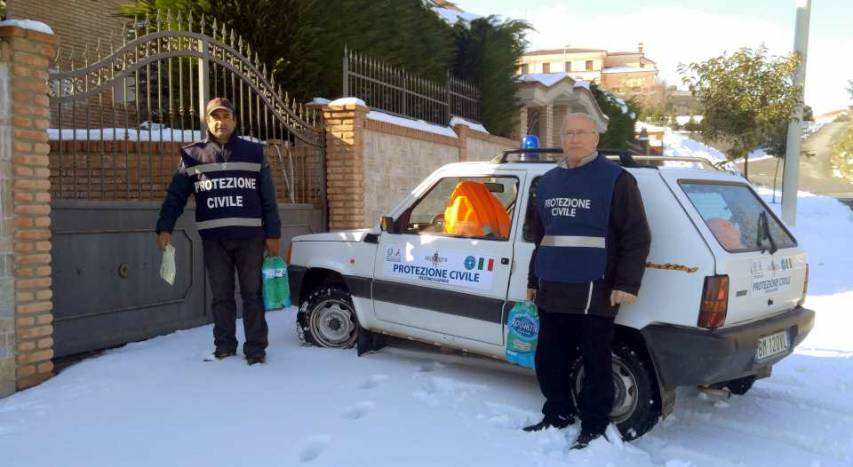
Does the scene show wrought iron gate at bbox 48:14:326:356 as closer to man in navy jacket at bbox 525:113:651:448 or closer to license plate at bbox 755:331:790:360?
man in navy jacket at bbox 525:113:651:448

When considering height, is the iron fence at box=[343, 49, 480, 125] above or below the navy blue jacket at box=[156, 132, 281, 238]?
above

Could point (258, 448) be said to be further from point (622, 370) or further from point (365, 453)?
point (622, 370)

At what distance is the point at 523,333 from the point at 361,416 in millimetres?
1087

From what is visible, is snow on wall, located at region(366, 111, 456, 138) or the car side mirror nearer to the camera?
the car side mirror

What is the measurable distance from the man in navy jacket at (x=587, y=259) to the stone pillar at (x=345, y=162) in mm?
4522

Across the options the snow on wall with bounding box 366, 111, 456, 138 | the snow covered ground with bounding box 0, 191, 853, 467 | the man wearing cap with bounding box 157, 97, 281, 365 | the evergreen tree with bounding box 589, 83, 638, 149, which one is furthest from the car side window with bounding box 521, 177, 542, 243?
the evergreen tree with bounding box 589, 83, 638, 149

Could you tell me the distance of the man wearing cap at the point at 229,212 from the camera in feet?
16.3

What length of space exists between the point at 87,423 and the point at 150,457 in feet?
2.27

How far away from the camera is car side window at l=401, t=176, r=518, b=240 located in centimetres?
479

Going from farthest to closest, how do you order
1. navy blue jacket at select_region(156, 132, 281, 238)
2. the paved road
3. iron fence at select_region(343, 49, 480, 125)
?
the paved road
iron fence at select_region(343, 49, 480, 125)
navy blue jacket at select_region(156, 132, 281, 238)

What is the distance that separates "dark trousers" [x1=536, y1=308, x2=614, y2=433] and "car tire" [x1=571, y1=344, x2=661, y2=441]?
0.54ft

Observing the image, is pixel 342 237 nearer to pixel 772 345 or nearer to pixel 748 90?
pixel 772 345

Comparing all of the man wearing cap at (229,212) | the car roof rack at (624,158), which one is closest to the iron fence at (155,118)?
the man wearing cap at (229,212)

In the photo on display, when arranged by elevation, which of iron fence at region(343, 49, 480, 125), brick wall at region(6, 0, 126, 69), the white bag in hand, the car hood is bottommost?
the white bag in hand
